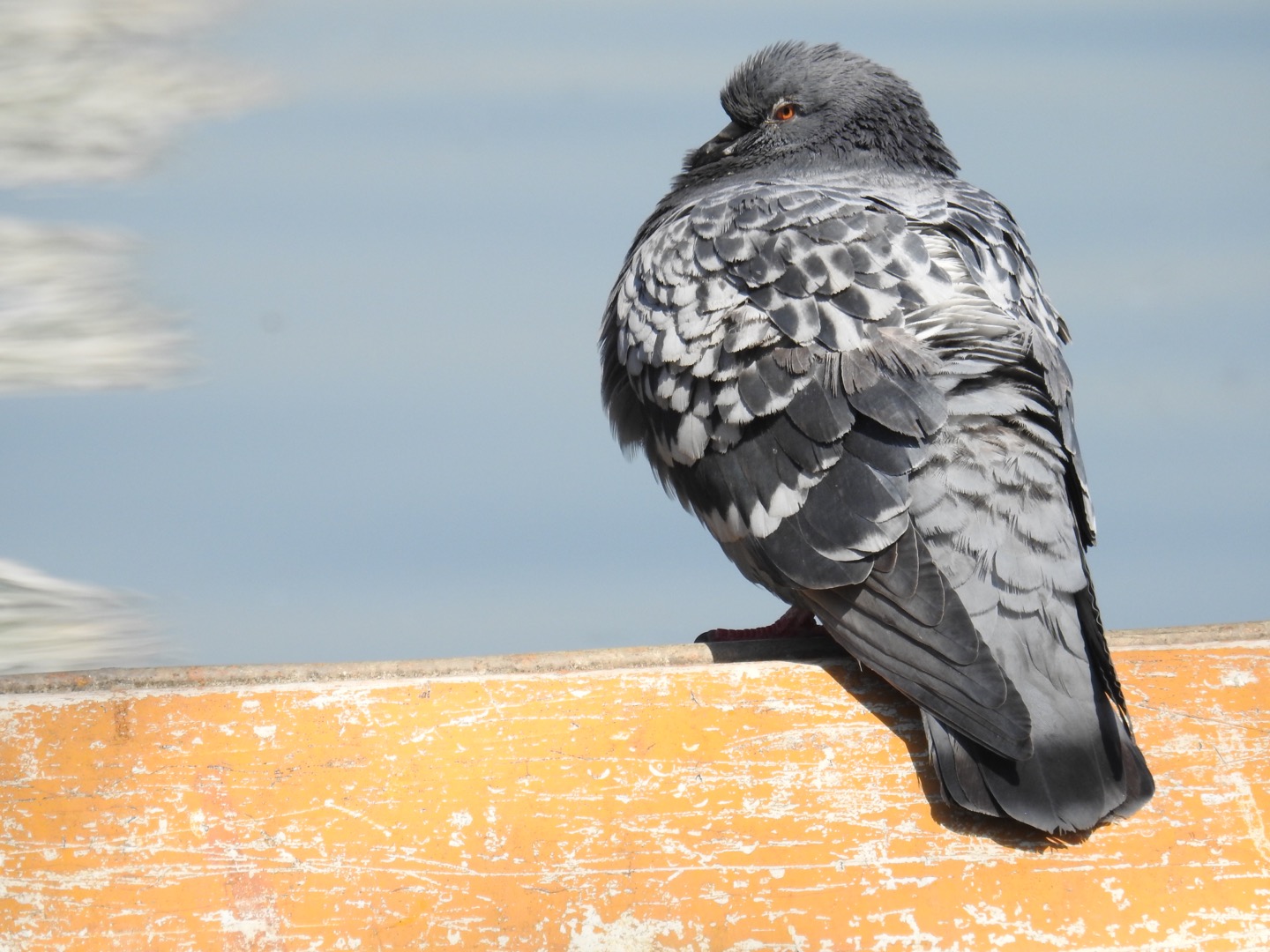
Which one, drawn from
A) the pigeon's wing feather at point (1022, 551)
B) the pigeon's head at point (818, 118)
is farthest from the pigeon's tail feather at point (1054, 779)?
the pigeon's head at point (818, 118)

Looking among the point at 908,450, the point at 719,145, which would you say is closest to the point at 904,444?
the point at 908,450

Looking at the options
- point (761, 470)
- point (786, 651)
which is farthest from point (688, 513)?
point (786, 651)

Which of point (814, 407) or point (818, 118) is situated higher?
point (818, 118)

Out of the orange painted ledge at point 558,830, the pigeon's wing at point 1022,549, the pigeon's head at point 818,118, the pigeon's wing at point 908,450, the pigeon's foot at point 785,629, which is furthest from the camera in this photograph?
the pigeon's head at point 818,118

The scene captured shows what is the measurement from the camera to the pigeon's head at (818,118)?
467cm

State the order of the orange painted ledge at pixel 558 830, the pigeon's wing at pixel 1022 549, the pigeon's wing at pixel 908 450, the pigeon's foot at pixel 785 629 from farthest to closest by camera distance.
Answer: the pigeon's foot at pixel 785 629, the pigeon's wing at pixel 908 450, the pigeon's wing at pixel 1022 549, the orange painted ledge at pixel 558 830

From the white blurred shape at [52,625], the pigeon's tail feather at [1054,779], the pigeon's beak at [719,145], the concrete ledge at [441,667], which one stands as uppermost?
the pigeon's beak at [719,145]

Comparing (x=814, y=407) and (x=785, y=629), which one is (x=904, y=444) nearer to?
(x=814, y=407)

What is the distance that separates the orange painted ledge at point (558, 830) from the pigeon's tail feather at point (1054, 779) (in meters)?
0.07

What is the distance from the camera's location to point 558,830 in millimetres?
2338

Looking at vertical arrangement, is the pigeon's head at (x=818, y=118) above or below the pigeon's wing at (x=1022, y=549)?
above

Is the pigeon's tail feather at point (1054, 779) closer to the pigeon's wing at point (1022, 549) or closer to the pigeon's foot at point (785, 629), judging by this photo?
the pigeon's wing at point (1022, 549)

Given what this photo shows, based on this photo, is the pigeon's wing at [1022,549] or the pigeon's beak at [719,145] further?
the pigeon's beak at [719,145]

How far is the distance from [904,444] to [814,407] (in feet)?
1.01
